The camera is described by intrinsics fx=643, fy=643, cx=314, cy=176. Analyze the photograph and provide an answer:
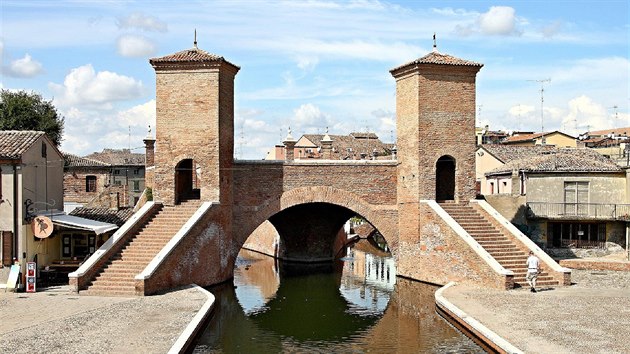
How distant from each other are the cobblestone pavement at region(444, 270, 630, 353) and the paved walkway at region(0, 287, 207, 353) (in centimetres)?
786

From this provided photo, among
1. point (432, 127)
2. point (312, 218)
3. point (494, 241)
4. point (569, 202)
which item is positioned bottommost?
point (494, 241)

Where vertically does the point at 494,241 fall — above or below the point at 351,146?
below

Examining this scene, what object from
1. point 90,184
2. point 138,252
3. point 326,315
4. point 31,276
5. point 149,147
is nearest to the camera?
point 31,276

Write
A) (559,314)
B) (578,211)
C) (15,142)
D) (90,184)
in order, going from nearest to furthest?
(559,314), (15,142), (578,211), (90,184)

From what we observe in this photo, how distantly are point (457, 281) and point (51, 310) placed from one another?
1337cm

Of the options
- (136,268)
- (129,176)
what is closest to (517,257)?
(136,268)

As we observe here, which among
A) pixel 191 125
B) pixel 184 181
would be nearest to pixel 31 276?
pixel 191 125

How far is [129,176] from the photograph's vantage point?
45062 millimetres

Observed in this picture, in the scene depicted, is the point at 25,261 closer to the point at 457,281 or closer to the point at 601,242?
the point at 457,281

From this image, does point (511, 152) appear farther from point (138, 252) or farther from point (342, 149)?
point (138, 252)

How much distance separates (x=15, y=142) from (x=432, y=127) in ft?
50.5

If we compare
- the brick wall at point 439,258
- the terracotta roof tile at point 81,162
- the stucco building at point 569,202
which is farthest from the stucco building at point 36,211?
the terracotta roof tile at point 81,162

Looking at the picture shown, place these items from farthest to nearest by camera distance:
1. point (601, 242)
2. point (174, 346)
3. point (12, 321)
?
point (601, 242) < point (12, 321) < point (174, 346)

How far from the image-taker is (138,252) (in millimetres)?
21953
